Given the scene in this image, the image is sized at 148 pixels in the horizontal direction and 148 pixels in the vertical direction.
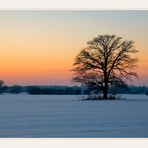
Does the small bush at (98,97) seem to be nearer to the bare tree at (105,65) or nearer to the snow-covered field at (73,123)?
the bare tree at (105,65)

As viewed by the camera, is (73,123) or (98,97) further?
(98,97)

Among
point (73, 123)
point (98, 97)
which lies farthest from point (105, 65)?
point (73, 123)

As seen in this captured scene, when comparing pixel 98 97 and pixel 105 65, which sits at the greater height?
pixel 105 65

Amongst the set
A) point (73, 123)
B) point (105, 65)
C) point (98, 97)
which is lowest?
point (73, 123)

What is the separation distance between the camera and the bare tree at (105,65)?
16.9 metres

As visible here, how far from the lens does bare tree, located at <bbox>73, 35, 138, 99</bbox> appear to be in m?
16.9

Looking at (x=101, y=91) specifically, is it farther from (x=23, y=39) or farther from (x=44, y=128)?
(x=44, y=128)

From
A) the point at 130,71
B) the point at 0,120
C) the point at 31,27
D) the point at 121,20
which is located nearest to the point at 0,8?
the point at 0,120

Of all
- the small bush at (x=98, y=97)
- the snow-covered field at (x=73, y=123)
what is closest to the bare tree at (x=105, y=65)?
the small bush at (x=98, y=97)

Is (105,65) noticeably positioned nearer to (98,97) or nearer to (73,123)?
(98,97)

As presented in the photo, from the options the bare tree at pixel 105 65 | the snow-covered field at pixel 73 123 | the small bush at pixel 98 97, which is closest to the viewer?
the snow-covered field at pixel 73 123

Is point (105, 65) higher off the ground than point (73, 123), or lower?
higher

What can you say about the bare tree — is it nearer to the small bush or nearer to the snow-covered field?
the small bush

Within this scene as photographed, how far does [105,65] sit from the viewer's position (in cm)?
1828
